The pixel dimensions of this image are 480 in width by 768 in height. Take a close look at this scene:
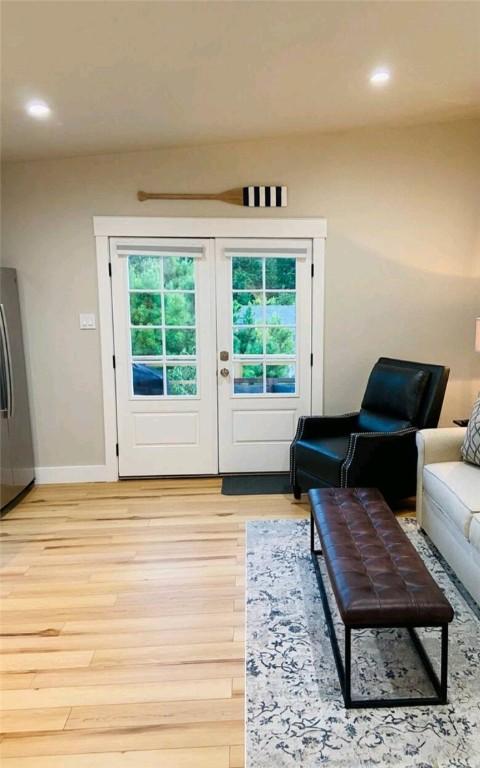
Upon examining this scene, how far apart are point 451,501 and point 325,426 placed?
129 cm

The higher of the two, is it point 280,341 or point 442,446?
point 280,341

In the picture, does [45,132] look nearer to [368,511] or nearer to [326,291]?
[326,291]

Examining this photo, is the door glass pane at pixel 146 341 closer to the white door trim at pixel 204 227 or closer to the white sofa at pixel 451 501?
the white door trim at pixel 204 227

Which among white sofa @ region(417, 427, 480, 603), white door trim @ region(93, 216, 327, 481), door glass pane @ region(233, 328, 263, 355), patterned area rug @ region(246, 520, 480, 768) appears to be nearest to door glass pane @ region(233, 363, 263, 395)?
door glass pane @ region(233, 328, 263, 355)

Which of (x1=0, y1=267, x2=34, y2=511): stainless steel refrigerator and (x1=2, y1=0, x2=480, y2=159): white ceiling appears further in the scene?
(x1=0, y1=267, x2=34, y2=511): stainless steel refrigerator

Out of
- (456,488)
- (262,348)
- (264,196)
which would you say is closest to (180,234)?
(264,196)

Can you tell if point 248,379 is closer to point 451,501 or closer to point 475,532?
point 451,501

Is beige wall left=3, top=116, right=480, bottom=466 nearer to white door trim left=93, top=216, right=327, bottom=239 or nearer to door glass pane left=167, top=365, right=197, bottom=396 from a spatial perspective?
white door trim left=93, top=216, right=327, bottom=239

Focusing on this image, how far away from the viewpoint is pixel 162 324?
12.6ft

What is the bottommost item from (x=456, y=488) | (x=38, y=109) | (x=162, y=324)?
(x=456, y=488)

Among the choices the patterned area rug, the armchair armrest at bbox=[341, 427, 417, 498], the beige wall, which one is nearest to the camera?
the patterned area rug

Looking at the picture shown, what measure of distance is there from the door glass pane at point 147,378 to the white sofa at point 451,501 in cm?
201

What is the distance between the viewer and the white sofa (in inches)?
86.3

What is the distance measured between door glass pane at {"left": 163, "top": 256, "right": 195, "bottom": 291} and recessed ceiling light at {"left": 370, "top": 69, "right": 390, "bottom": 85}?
1704mm
